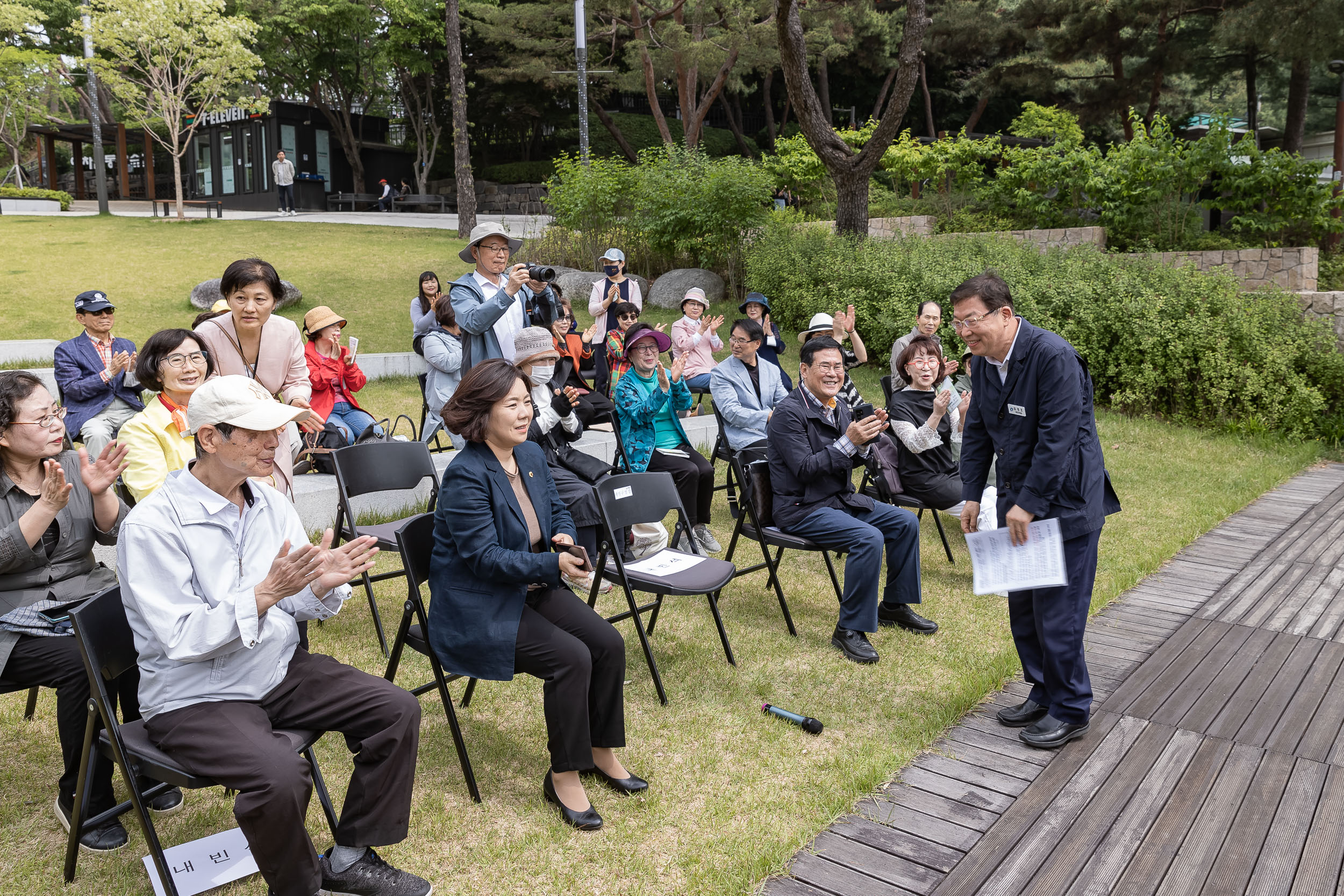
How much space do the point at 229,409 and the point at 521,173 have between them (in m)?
30.5

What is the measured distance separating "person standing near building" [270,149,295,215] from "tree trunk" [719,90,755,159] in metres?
13.0

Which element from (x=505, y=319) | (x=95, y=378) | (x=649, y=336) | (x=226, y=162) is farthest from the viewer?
(x=226, y=162)

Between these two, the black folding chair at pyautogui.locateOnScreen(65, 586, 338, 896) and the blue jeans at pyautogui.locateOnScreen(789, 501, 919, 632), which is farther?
the blue jeans at pyautogui.locateOnScreen(789, 501, 919, 632)

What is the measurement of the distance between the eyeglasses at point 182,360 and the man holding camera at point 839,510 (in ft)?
8.94

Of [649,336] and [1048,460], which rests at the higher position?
[649,336]

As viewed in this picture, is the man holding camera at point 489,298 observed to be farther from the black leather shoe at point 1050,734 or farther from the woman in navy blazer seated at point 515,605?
the black leather shoe at point 1050,734

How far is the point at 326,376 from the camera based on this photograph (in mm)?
6469

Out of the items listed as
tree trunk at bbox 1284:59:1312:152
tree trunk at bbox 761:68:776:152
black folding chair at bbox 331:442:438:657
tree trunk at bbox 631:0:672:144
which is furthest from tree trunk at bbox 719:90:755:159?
black folding chair at bbox 331:442:438:657

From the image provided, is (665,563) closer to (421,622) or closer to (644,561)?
(644,561)

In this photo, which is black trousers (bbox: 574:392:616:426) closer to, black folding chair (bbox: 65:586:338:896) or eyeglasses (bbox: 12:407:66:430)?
eyeglasses (bbox: 12:407:66:430)

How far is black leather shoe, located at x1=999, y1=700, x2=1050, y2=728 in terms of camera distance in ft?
12.9

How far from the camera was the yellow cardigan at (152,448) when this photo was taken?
12.6 ft

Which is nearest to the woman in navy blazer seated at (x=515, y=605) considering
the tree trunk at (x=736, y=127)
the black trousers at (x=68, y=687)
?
the black trousers at (x=68, y=687)

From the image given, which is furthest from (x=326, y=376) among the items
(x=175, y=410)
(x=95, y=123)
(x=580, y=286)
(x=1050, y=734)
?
(x=95, y=123)
